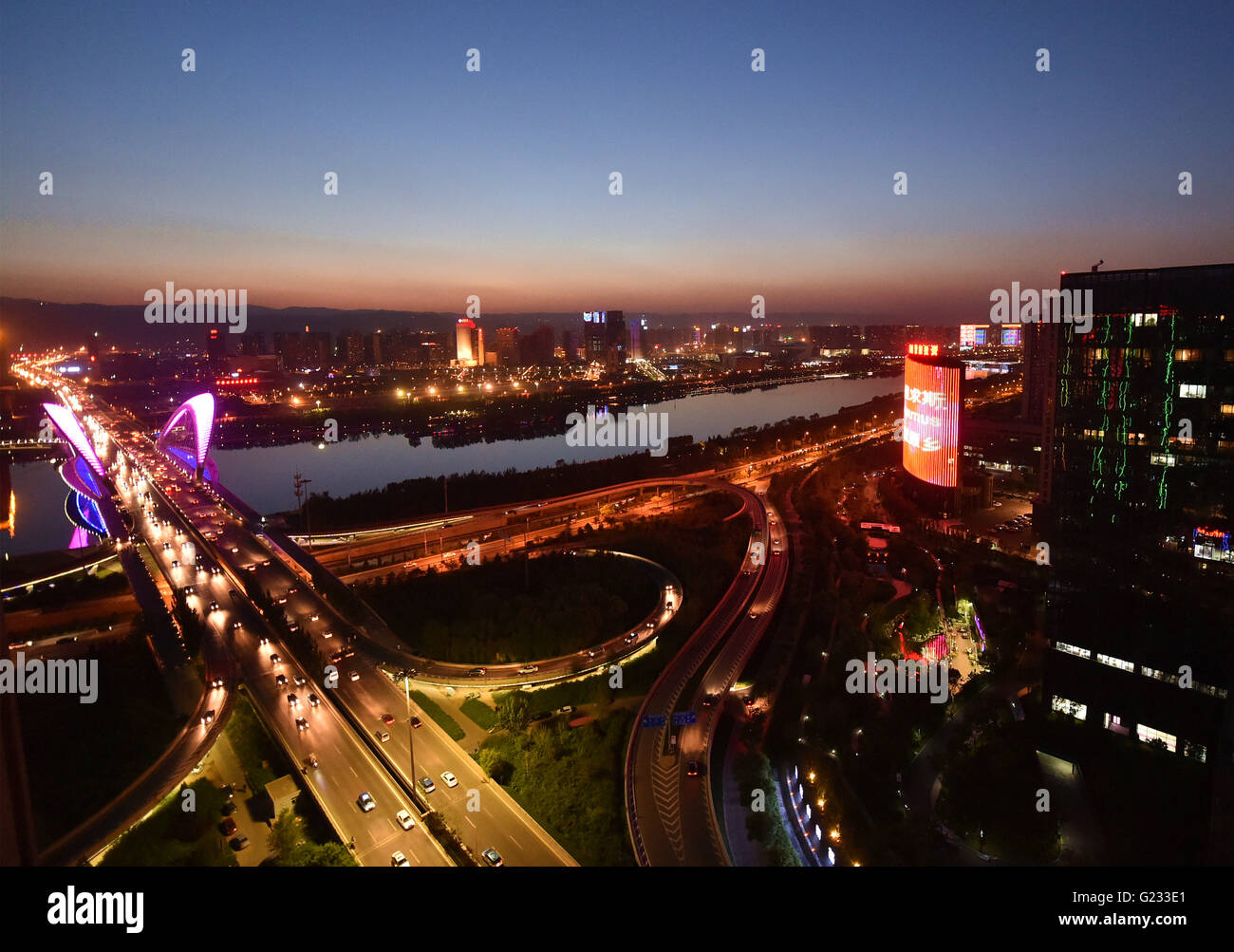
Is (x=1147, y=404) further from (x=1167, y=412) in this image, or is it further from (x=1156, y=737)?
(x=1156, y=737)

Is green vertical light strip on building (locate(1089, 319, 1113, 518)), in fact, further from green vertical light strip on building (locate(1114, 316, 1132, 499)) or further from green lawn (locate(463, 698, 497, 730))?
green lawn (locate(463, 698, 497, 730))

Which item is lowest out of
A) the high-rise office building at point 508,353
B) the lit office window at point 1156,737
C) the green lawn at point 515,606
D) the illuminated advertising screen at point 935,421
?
the lit office window at point 1156,737

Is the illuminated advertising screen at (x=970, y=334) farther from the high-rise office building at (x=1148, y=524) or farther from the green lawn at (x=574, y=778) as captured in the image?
the green lawn at (x=574, y=778)

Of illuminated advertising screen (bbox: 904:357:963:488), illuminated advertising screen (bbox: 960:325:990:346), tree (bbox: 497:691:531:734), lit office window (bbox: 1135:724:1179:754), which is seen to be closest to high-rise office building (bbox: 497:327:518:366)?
illuminated advertising screen (bbox: 960:325:990:346)

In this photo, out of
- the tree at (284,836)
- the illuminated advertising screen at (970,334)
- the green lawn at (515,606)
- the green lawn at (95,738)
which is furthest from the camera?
the illuminated advertising screen at (970,334)

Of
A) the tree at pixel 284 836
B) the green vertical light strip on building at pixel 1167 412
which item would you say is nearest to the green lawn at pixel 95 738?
the tree at pixel 284 836
